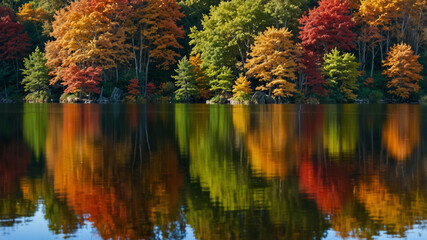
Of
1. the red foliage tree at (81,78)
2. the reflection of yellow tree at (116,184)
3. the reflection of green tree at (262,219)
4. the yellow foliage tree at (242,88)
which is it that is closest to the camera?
the reflection of green tree at (262,219)

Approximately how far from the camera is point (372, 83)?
55.0 meters

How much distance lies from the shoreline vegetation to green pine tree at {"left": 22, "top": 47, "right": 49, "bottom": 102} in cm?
11

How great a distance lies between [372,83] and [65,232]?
171ft

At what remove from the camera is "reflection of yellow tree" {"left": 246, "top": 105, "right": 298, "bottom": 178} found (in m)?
10.6

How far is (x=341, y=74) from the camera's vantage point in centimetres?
5141

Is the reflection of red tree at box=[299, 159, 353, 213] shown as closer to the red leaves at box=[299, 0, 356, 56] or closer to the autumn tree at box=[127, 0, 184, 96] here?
the red leaves at box=[299, 0, 356, 56]

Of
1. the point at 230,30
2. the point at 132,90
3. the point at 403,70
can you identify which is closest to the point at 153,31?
the point at 132,90

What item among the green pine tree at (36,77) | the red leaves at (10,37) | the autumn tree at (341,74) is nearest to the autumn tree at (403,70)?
the autumn tree at (341,74)

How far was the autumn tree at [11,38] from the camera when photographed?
182 feet

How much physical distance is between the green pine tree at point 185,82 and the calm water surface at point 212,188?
121ft

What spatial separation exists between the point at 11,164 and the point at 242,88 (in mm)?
39782

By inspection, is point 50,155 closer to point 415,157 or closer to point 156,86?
point 415,157

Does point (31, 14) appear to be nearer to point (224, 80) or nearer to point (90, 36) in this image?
point (90, 36)

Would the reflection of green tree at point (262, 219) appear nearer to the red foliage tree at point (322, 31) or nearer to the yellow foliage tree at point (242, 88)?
the yellow foliage tree at point (242, 88)
